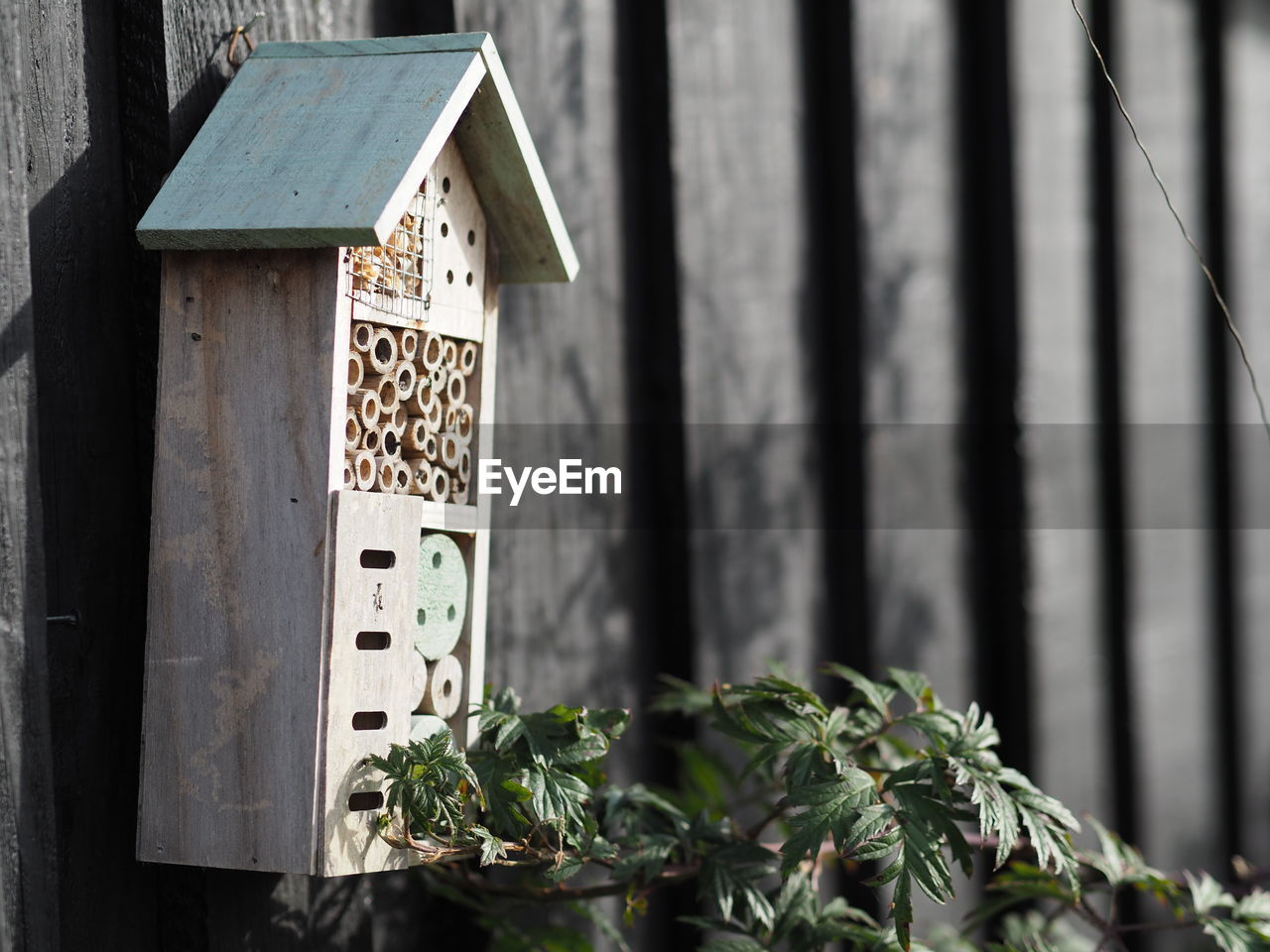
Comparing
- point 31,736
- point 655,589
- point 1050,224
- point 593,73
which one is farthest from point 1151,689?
point 31,736

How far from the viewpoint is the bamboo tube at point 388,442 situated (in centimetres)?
125

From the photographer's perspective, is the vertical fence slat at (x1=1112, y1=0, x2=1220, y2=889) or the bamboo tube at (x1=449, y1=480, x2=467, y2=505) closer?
the bamboo tube at (x1=449, y1=480, x2=467, y2=505)

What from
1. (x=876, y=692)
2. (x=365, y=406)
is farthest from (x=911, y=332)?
(x=365, y=406)

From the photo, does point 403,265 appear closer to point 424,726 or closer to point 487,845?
point 424,726

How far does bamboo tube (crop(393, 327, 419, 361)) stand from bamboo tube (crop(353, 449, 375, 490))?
13 centimetres

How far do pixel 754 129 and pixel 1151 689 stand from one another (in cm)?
145

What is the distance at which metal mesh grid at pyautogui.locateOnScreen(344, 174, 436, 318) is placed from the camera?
3.92 ft

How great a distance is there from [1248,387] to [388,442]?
6.82ft

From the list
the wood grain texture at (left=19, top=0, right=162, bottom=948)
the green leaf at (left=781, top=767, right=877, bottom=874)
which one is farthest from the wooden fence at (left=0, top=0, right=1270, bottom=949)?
the green leaf at (left=781, top=767, right=877, bottom=874)

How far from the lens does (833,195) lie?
2123 millimetres

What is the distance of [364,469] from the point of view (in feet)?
4.00

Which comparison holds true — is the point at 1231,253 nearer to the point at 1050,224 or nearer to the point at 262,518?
the point at 1050,224

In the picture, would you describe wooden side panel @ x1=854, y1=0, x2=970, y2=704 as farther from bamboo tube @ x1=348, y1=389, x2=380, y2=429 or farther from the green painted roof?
bamboo tube @ x1=348, y1=389, x2=380, y2=429

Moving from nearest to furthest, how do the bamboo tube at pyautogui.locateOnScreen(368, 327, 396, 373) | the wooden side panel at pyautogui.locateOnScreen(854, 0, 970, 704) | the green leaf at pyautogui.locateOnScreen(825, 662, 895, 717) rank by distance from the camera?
the bamboo tube at pyautogui.locateOnScreen(368, 327, 396, 373) < the green leaf at pyautogui.locateOnScreen(825, 662, 895, 717) < the wooden side panel at pyautogui.locateOnScreen(854, 0, 970, 704)
